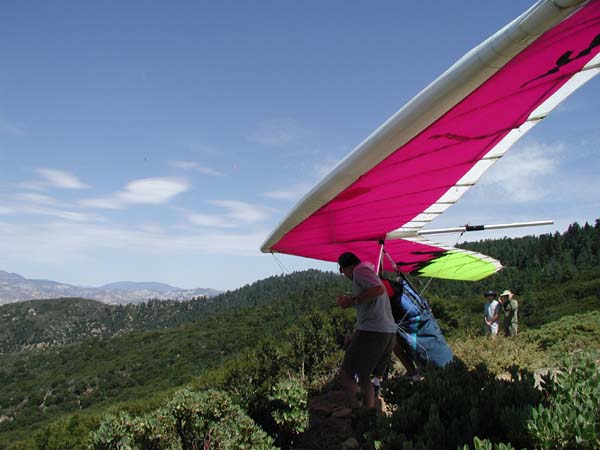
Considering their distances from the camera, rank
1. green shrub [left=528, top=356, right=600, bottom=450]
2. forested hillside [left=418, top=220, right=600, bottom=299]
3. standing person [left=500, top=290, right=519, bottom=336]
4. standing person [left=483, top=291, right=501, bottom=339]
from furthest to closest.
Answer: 1. forested hillside [left=418, top=220, right=600, bottom=299]
2. standing person [left=500, top=290, right=519, bottom=336]
3. standing person [left=483, top=291, right=501, bottom=339]
4. green shrub [left=528, top=356, right=600, bottom=450]

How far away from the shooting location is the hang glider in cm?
145

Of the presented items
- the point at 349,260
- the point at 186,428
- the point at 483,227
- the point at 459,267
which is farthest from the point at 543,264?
the point at 186,428

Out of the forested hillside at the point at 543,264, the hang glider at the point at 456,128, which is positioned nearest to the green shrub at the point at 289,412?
the hang glider at the point at 456,128

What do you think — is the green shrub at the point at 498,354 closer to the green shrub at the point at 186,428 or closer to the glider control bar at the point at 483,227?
the glider control bar at the point at 483,227

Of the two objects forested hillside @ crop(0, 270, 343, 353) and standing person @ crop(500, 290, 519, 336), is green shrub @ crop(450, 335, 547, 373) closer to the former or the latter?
standing person @ crop(500, 290, 519, 336)

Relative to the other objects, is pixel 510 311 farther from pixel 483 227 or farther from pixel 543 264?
pixel 543 264

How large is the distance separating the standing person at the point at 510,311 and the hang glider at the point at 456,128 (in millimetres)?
5824

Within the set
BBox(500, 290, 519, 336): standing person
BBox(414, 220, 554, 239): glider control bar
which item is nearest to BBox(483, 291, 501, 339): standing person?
BBox(500, 290, 519, 336): standing person

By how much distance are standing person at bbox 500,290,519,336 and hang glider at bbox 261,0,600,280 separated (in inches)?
229

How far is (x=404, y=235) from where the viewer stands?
16.1 ft

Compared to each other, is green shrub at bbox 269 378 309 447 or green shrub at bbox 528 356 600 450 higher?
green shrub at bbox 528 356 600 450

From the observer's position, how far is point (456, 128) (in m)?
2.17

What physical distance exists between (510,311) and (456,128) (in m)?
8.29

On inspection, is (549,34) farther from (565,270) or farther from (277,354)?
(565,270)
